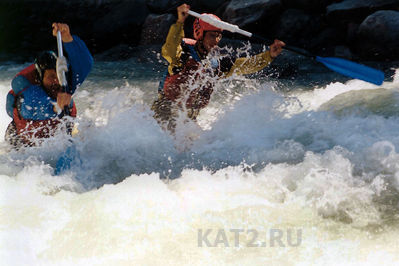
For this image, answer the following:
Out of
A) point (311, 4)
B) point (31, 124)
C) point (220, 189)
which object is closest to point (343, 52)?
point (311, 4)

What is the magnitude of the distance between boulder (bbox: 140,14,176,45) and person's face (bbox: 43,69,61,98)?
4508 mm

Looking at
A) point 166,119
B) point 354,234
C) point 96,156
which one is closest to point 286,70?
point 166,119

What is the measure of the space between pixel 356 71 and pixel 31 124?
2.79m

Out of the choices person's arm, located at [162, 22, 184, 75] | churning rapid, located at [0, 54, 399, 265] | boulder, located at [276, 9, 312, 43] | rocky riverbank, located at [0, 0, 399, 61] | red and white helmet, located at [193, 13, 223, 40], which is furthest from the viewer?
boulder, located at [276, 9, 312, 43]

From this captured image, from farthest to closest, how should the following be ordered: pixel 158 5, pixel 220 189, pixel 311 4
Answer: pixel 158 5 < pixel 311 4 < pixel 220 189

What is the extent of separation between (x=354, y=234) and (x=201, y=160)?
4.65ft

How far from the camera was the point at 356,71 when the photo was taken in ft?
12.4

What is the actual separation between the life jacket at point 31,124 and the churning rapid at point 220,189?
10cm

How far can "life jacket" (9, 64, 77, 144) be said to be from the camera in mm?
3338

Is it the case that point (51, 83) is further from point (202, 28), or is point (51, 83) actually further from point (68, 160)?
point (202, 28)

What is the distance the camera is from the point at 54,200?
2877mm

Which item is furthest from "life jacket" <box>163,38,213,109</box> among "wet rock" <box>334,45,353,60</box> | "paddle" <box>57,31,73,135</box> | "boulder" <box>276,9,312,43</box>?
"boulder" <box>276,9,312,43</box>

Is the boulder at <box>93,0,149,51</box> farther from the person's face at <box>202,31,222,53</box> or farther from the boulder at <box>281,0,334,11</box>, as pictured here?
the person's face at <box>202,31,222,53</box>

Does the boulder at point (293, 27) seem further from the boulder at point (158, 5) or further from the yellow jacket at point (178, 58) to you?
the yellow jacket at point (178, 58)
